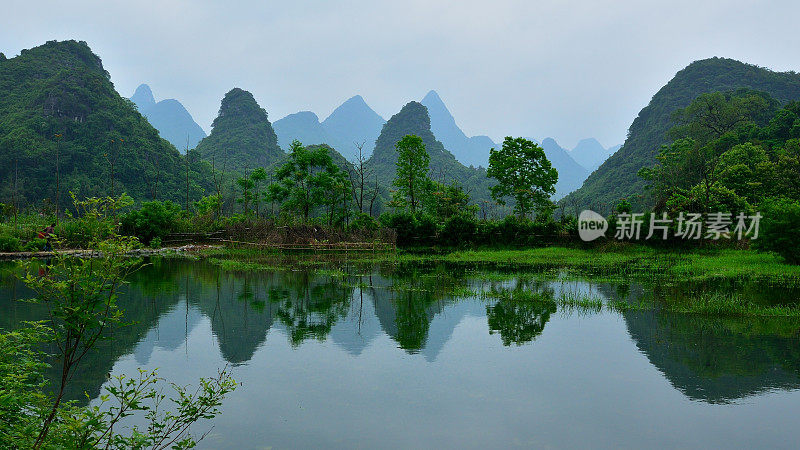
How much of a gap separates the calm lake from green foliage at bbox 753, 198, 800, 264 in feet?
16.8

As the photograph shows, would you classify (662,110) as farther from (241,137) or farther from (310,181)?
(241,137)

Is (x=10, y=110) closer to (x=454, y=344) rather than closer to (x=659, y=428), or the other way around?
(x=454, y=344)

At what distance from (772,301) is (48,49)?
3444 inches

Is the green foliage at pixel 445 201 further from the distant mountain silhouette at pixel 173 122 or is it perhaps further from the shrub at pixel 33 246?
the distant mountain silhouette at pixel 173 122

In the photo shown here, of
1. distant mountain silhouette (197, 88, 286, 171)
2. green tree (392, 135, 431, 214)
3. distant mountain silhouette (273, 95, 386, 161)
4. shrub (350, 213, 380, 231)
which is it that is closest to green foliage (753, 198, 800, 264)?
shrub (350, 213, 380, 231)

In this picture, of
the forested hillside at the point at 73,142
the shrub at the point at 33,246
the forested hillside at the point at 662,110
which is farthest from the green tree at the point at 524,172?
the forested hillside at the point at 662,110

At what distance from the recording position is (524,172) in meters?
34.8

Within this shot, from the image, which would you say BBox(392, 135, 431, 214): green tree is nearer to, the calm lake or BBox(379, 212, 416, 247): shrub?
BBox(379, 212, 416, 247): shrub

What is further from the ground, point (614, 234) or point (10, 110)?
point (10, 110)

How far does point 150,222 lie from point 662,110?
8537cm

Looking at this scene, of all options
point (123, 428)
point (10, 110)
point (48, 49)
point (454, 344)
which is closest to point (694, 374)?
point (454, 344)

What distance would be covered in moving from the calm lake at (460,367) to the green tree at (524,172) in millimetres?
21496

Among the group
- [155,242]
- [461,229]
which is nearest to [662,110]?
[461,229]

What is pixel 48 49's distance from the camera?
68125 millimetres
